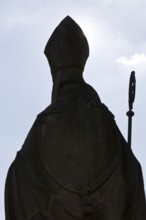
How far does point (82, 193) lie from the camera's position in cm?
864

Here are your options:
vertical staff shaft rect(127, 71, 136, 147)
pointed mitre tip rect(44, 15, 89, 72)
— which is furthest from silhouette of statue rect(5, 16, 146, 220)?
vertical staff shaft rect(127, 71, 136, 147)

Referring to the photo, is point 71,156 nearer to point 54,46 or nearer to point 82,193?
point 82,193

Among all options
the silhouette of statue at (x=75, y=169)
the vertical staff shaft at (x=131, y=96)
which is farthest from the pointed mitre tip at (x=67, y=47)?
the vertical staff shaft at (x=131, y=96)

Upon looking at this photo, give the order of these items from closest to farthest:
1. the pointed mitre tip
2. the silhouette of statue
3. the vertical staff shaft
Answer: the silhouette of statue < the pointed mitre tip < the vertical staff shaft

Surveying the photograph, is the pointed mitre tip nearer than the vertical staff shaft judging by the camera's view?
Yes

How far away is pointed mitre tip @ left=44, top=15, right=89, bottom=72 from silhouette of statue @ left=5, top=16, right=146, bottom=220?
0.50 m

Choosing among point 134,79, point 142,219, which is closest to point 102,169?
point 142,219

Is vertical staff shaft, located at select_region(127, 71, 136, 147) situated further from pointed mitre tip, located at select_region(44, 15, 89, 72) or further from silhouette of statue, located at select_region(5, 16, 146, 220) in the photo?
silhouette of statue, located at select_region(5, 16, 146, 220)

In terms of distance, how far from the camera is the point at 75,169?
8.81 metres

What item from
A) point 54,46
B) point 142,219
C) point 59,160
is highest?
point 54,46

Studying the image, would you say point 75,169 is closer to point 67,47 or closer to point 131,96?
point 67,47

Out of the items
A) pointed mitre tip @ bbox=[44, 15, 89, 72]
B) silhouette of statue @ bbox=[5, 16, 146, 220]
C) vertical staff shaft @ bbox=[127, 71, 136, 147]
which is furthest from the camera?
vertical staff shaft @ bbox=[127, 71, 136, 147]

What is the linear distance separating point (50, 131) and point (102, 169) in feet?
2.34

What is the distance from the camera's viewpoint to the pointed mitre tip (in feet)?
32.2
